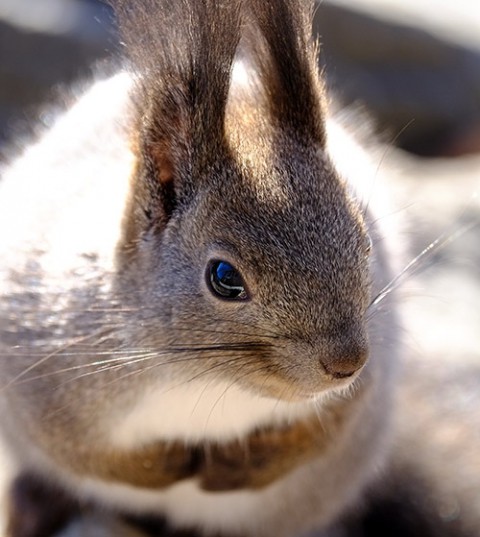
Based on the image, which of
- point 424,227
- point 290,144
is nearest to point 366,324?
point 290,144

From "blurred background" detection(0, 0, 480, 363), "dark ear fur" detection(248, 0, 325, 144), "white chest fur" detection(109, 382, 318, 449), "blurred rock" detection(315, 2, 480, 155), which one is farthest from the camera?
"blurred rock" detection(315, 2, 480, 155)

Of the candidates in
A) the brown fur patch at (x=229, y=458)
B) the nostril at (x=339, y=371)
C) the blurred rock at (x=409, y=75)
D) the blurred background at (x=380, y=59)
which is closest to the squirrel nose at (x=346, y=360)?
the nostril at (x=339, y=371)

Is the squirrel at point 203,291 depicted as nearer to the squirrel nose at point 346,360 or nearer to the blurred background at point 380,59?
the squirrel nose at point 346,360

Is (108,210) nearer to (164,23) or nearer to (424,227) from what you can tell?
(164,23)

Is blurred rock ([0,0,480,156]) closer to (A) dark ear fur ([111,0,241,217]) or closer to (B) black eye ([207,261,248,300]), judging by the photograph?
(A) dark ear fur ([111,0,241,217])

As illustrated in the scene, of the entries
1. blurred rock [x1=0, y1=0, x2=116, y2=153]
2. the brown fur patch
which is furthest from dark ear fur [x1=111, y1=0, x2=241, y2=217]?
blurred rock [x1=0, y1=0, x2=116, y2=153]

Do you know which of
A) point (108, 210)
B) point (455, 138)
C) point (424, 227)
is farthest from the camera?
point (455, 138)

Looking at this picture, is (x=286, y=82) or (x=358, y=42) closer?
(x=286, y=82)

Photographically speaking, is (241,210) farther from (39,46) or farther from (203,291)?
(39,46)
